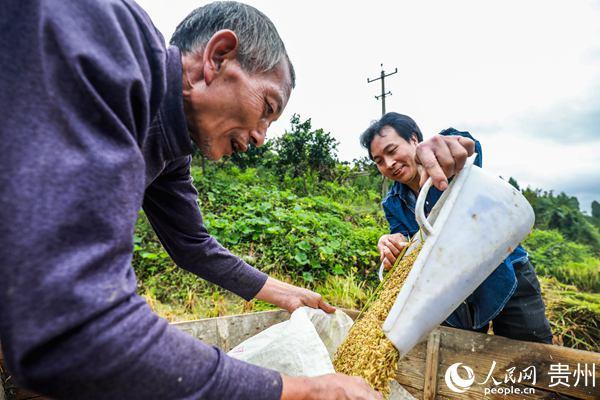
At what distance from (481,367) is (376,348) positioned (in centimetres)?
79

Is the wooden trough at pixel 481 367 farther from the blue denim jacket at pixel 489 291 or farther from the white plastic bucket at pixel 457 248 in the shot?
the white plastic bucket at pixel 457 248

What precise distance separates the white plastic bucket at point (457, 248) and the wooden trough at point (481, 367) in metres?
0.63

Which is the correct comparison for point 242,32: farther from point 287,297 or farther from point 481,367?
point 481,367

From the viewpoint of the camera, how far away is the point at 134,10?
76cm

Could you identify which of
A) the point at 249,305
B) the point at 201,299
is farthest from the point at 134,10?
the point at 201,299

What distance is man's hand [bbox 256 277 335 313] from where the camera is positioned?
1.70m

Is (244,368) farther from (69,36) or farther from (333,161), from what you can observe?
(333,161)

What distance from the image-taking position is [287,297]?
1715 mm

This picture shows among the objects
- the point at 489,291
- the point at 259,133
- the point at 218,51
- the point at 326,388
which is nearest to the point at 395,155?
the point at 489,291

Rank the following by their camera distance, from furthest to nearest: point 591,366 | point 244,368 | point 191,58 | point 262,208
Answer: point 262,208
point 591,366
point 191,58
point 244,368

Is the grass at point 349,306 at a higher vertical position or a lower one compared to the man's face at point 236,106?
lower

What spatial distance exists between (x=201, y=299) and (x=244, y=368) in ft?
9.59

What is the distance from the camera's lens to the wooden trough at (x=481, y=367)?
56.8 inches

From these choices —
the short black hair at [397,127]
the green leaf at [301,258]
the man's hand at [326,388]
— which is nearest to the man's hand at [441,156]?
the man's hand at [326,388]
